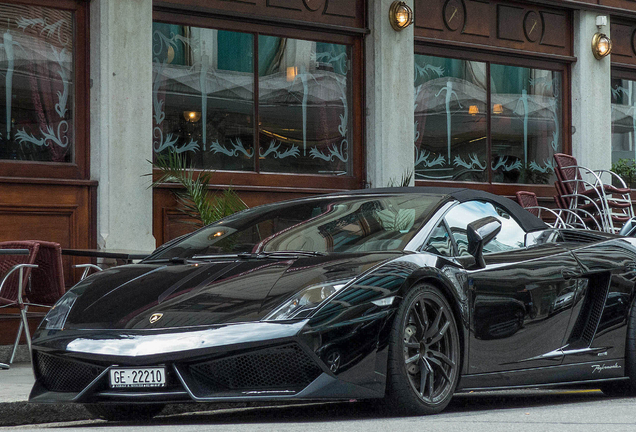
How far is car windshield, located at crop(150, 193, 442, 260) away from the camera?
5.57m

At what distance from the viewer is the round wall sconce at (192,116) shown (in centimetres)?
1080

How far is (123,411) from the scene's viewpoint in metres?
5.57

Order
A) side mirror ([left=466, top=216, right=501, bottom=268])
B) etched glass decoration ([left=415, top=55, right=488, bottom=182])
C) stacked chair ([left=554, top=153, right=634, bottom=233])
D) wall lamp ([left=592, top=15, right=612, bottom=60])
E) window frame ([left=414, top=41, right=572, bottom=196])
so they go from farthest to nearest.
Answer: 1. wall lamp ([left=592, top=15, right=612, bottom=60])
2. window frame ([left=414, top=41, right=572, bottom=196])
3. etched glass decoration ([left=415, top=55, right=488, bottom=182])
4. stacked chair ([left=554, top=153, right=634, bottom=233])
5. side mirror ([left=466, top=216, right=501, bottom=268])

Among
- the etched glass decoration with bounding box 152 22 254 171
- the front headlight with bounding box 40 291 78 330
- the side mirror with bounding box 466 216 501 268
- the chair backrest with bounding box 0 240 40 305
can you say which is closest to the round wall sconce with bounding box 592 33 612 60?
the etched glass decoration with bounding box 152 22 254 171

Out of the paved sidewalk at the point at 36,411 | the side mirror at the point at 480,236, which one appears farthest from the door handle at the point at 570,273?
the paved sidewalk at the point at 36,411

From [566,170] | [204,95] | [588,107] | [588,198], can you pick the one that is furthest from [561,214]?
[204,95]

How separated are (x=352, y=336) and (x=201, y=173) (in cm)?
586

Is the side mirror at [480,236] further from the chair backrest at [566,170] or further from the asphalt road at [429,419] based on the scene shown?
the chair backrest at [566,170]

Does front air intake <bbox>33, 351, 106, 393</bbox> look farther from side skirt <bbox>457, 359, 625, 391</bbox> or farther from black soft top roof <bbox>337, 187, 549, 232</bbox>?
black soft top roof <bbox>337, 187, 549, 232</bbox>

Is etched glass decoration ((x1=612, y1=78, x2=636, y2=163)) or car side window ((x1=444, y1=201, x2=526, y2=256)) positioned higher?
etched glass decoration ((x1=612, y1=78, x2=636, y2=163))

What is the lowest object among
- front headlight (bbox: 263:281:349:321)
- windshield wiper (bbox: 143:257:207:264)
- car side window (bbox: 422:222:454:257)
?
front headlight (bbox: 263:281:349:321)

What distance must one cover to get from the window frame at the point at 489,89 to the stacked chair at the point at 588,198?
0.79 metres

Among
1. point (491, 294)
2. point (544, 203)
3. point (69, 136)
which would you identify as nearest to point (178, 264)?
point (491, 294)

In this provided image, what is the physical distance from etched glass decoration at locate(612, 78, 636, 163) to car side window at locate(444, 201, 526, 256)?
891 cm
